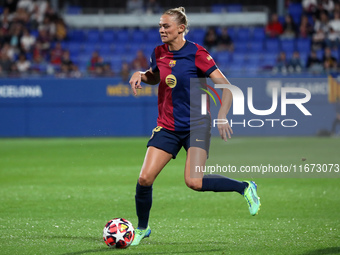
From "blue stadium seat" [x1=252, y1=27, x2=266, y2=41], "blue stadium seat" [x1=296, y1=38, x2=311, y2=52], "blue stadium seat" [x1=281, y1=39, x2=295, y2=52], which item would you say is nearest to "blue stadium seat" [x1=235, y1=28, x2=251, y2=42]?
"blue stadium seat" [x1=252, y1=27, x2=266, y2=41]

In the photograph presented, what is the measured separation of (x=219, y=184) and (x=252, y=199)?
358 mm

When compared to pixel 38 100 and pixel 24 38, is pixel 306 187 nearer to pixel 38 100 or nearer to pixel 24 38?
pixel 38 100

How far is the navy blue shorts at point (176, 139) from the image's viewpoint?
19.5 ft

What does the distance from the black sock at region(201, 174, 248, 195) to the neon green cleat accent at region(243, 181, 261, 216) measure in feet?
0.16

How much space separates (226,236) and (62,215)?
93.3 inches

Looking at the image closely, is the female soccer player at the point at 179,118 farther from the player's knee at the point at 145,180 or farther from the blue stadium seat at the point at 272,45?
the blue stadium seat at the point at 272,45

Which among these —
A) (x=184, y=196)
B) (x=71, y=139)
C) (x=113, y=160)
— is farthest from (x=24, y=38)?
(x=184, y=196)

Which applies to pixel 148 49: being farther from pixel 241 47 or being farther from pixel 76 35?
pixel 241 47

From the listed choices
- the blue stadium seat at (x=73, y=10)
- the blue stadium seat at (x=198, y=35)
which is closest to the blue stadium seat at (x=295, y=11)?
the blue stadium seat at (x=198, y=35)

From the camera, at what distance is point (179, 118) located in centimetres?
597

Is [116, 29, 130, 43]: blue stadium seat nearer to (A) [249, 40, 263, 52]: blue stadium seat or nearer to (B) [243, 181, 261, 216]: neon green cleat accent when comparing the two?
(A) [249, 40, 263, 52]: blue stadium seat

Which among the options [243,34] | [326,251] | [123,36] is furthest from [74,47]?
[326,251]

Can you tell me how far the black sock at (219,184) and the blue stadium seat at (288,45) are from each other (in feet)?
58.4

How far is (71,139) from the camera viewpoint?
20000mm
